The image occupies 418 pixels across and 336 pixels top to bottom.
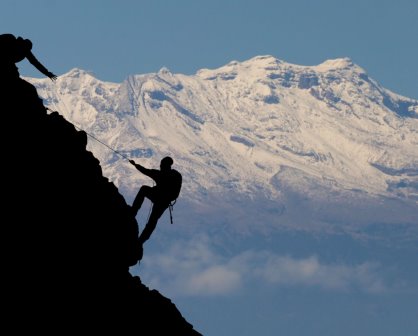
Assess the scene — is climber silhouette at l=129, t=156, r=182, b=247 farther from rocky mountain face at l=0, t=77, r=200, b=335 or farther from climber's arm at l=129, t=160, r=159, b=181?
rocky mountain face at l=0, t=77, r=200, b=335

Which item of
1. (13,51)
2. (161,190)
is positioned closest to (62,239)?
(13,51)

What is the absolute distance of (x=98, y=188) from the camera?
26.5 m

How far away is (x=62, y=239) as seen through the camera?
23.8 m

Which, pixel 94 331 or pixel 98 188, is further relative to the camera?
pixel 98 188

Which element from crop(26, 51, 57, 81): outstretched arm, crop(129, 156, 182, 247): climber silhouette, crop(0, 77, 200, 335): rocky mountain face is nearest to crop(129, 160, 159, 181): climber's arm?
crop(129, 156, 182, 247): climber silhouette

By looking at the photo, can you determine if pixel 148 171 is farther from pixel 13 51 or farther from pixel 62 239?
pixel 62 239

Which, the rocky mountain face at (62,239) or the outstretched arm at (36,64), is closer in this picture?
the rocky mountain face at (62,239)

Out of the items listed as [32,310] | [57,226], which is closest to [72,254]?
[57,226]

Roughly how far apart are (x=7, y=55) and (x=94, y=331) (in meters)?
6.66

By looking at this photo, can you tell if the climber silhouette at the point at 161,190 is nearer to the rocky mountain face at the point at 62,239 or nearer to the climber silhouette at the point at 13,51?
the rocky mountain face at the point at 62,239

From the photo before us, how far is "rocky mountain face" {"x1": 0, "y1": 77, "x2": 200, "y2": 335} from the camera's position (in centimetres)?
2202

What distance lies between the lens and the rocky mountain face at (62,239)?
22.0 metres

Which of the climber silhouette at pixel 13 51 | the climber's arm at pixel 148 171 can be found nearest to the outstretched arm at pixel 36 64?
the climber silhouette at pixel 13 51

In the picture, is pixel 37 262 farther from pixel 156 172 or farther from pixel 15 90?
pixel 156 172
